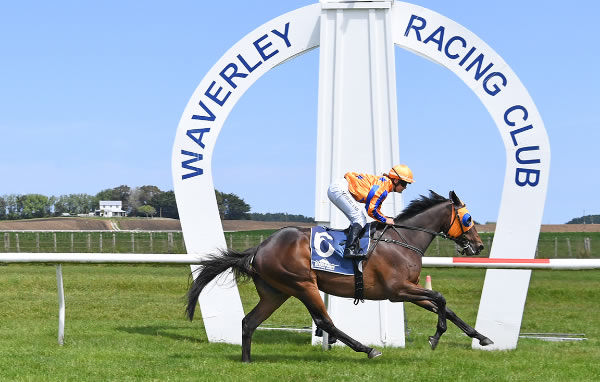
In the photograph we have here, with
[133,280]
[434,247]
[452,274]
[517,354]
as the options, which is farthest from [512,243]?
[434,247]

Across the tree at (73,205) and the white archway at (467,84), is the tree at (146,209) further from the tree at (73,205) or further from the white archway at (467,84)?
the white archway at (467,84)

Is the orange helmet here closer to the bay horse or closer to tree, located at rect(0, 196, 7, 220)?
the bay horse

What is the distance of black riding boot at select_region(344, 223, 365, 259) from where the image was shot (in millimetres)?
6125

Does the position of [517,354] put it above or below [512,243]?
below

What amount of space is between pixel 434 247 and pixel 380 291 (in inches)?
949

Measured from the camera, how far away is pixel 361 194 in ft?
20.7

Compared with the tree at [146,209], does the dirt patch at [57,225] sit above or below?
below

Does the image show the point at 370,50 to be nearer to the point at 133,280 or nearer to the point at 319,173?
the point at 319,173

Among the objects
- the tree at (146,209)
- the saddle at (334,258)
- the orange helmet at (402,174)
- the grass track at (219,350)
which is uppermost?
the tree at (146,209)

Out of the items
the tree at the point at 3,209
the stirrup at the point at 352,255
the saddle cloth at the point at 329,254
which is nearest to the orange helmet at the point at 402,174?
the saddle cloth at the point at 329,254

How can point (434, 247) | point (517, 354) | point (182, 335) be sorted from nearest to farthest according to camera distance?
point (517, 354) < point (182, 335) < point (434, 247)

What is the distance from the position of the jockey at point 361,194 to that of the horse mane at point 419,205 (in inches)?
9.7

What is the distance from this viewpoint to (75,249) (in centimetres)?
3456

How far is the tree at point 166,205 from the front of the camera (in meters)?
73.3
